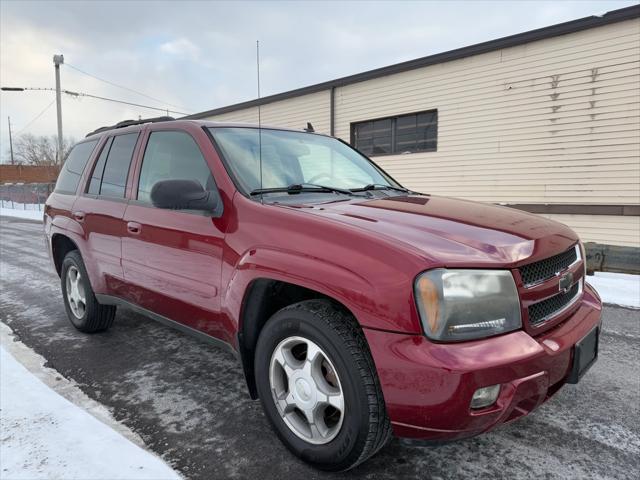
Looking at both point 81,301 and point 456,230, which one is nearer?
point 456,230

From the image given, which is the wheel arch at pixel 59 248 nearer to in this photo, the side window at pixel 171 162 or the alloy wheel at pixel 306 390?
the side window at pixel 171 162

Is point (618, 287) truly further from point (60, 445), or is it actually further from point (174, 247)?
point (60, 445)

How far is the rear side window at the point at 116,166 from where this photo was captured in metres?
3.48

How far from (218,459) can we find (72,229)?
9.07 ft

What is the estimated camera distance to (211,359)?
11.7ft

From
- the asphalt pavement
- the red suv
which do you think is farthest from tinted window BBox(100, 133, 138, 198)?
the asphalt pavement

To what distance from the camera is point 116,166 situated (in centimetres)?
365

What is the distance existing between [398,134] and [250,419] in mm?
10782


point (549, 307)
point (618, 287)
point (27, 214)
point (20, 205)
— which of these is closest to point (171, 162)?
point (549, 307)

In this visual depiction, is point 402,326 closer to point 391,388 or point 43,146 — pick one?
point 391,388

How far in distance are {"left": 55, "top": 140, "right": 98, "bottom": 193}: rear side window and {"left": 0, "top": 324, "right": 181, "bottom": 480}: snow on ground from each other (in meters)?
1.88

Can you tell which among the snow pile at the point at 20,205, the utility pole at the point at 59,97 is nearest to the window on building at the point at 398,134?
the utility pole at the point at 59,97

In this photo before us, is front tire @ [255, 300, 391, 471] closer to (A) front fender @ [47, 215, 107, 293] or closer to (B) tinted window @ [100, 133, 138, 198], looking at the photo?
(B) tinted window @ [100, 133, 138, 198]

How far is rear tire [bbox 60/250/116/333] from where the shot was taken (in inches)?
156
